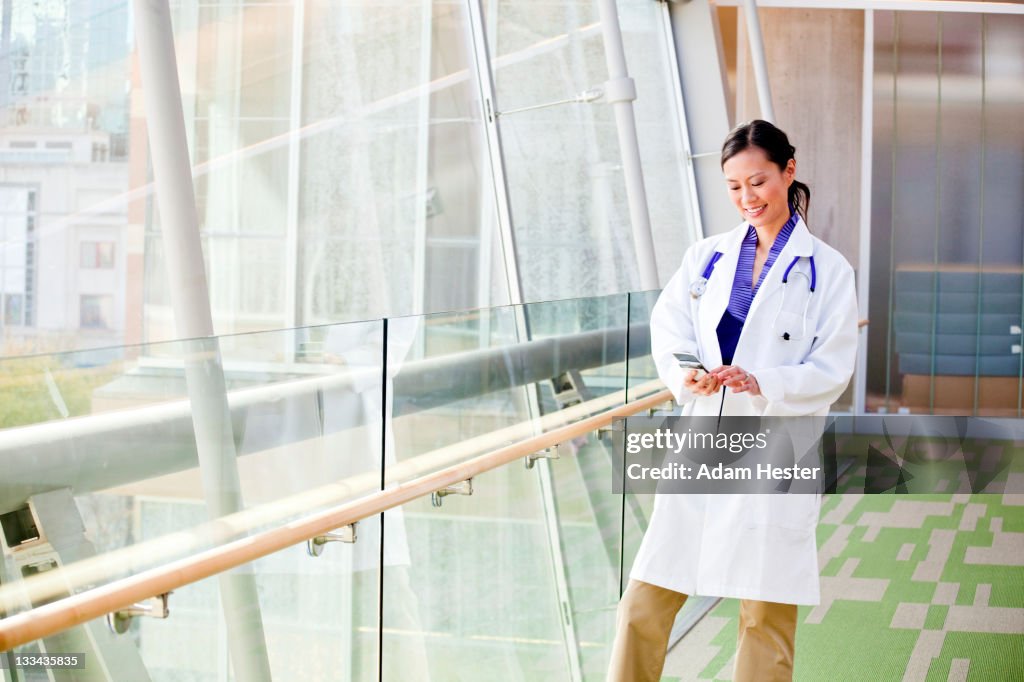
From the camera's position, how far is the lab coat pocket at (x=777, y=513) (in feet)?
7.98

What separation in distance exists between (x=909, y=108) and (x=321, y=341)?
8871 mm

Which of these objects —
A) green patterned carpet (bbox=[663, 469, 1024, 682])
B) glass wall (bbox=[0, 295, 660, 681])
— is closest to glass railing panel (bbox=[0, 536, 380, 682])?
glass wall (bbox=[0, 295, 660, 681])

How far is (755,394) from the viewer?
2.38 metres

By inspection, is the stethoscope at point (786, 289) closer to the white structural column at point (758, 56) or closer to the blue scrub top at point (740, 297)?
the blue scrub top at point (740, 297)

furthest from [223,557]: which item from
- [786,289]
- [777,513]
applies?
[786,289]

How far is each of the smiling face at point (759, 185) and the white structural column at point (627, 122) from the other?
2.33 m

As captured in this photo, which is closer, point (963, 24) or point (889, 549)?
point (889, 549)

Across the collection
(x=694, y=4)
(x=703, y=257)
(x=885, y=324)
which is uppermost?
(x=694, y=4)

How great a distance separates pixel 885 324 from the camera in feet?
32.3

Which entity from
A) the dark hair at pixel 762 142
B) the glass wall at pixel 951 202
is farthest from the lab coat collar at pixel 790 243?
the glass wall at pixel 951 202

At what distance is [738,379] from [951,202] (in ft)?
27.2

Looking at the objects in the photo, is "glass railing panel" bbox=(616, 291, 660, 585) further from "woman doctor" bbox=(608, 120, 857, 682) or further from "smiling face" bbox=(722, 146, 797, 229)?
"smiling face" bbox=(722, 146, 797, 229)

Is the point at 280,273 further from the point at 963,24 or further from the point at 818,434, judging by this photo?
the point at 963,24

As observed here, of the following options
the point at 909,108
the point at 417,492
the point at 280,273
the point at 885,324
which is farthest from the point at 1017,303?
the point at 417,492
